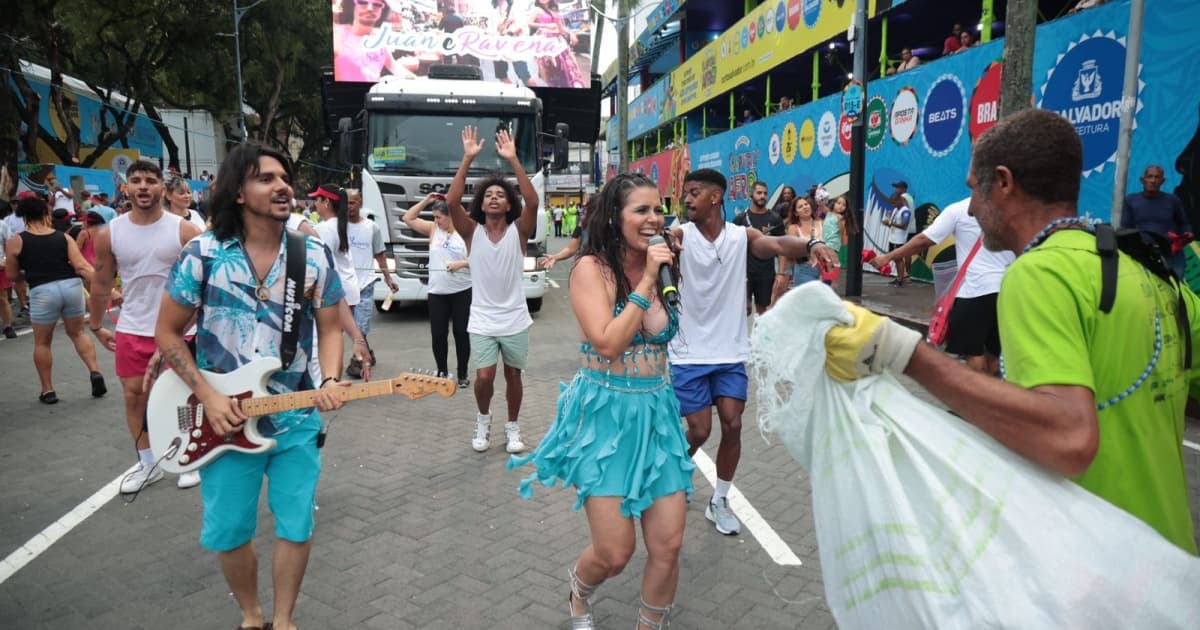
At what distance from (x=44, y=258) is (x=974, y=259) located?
7.84 meters

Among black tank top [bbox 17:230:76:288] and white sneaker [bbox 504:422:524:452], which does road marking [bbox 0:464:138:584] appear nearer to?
white sneaker [bbox 504:422:524:452]

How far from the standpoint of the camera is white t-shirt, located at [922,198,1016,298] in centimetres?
538

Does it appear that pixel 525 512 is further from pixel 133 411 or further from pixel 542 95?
pixel 542 95

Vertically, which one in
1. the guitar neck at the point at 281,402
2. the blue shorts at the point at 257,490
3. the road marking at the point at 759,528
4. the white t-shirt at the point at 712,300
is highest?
the white t-shirt at the point at 712,300

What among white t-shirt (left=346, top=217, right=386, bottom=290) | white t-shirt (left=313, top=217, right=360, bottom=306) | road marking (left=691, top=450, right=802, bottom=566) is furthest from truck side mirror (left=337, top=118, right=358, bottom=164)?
road marking (left=691, top=450, right=802, bottom=566)

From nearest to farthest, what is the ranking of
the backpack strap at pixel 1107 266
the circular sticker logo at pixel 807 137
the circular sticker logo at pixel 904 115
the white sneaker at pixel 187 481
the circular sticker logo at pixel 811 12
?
1. the backpack strap at pixel 1107 266
2. the white sneaker at pixel 187 481
3. the circular sticker logo at pixel 904 115
4. the circular sticker logo at pixel 811 12
5. the circular sticker logo at pixel 807 137

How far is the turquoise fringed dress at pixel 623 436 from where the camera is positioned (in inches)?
104

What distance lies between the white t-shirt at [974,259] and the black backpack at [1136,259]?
3.64m

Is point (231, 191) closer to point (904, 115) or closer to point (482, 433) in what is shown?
point (482, 433)

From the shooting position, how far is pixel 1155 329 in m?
1.58

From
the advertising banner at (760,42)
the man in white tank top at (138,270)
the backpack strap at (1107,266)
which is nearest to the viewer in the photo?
the backpack strap at (1107,266)

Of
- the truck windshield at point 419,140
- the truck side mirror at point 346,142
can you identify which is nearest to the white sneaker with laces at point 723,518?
the truck windshield at point 419,140

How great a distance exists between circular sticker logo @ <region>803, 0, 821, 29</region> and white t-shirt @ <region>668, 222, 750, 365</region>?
14293 millimetres

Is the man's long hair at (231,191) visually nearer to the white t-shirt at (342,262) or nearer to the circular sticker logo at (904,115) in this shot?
the white t-shirt at (342,262)
